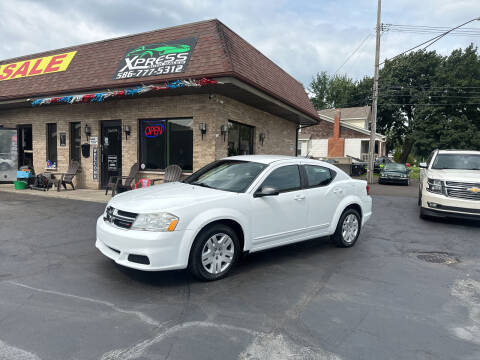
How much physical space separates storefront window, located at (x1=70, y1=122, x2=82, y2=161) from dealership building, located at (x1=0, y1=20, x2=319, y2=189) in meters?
0.04

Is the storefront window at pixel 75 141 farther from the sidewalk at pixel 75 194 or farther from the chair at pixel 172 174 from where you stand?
the chair at pixel 172 174

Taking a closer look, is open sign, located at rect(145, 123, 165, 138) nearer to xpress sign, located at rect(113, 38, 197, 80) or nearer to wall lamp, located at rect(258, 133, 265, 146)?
xpress sign, located at rect(113, 38, 197, 80)

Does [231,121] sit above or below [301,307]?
above

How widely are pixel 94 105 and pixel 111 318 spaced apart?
10.9 metres

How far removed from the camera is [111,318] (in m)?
3.17

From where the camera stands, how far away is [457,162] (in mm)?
9133

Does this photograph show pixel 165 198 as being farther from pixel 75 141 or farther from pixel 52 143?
pixel 52 143

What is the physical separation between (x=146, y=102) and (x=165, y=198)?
8191mm

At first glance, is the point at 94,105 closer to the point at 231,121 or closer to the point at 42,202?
the point at 42,202

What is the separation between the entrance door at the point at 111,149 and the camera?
12.3m

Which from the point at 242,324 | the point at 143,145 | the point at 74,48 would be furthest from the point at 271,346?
the point at 74,48

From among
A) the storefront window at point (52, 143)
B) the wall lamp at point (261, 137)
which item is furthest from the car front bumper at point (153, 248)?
the storefront window at point (52, 143)

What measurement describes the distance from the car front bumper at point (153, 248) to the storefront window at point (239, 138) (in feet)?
25.9

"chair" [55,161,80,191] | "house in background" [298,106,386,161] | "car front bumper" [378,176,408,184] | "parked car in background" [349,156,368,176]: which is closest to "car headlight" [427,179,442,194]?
"chair" [55,161,80,191]
